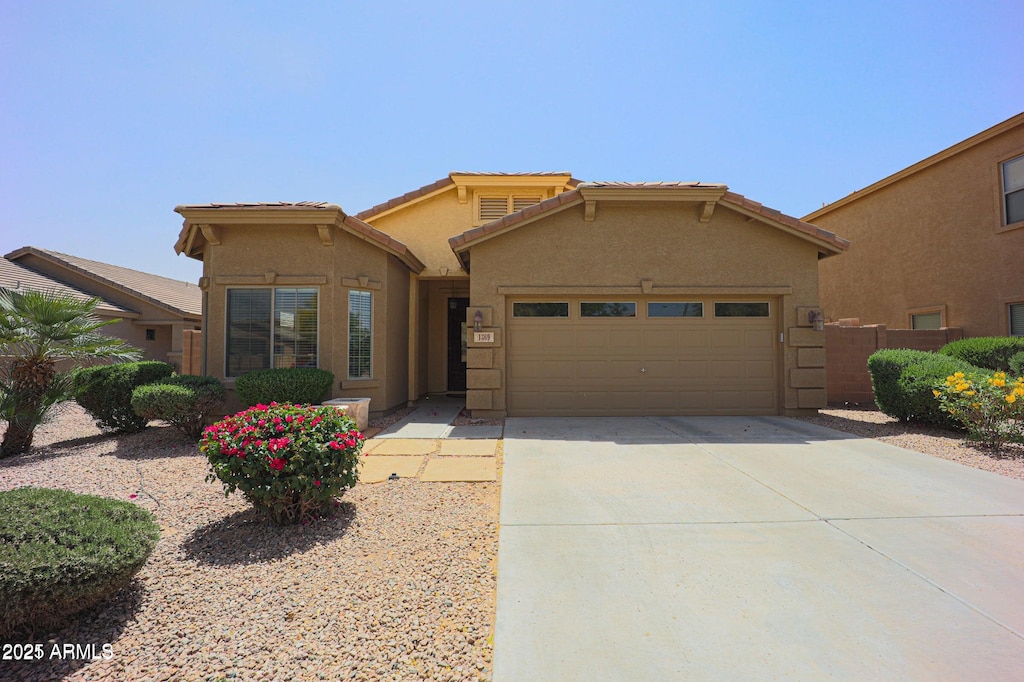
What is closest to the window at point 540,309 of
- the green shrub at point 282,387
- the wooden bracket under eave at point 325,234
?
the wooden bracket under eave at point 325,234

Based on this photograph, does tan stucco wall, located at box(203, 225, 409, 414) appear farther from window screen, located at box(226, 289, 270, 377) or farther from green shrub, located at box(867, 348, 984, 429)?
green shrub, located at box(867, 348, 984, 429)

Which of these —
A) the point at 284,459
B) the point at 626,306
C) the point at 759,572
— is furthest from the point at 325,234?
the point at 759,572

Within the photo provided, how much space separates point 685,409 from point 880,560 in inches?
234

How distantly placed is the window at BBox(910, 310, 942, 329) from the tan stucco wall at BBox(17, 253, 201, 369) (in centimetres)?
2288

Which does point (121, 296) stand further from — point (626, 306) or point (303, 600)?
point (303, 600)

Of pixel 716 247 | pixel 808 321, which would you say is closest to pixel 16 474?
pixel 716 247

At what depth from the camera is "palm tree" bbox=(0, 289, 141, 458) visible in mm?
6594

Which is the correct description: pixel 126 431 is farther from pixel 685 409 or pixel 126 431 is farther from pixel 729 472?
pixel 685 409

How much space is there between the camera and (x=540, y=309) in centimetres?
923

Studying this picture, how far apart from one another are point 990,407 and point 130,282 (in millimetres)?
24979

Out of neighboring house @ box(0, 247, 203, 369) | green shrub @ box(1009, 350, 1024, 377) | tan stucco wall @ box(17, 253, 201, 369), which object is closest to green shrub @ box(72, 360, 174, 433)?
neighboring house @ box(0, 247, 203, 369)

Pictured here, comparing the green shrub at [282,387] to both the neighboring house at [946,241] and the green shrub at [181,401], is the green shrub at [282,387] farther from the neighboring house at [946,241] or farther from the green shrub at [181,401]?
the neighboring house at [946,241]

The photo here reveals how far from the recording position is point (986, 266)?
10930mm

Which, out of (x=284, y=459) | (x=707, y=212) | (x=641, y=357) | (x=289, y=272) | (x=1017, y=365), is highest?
(x=707, y=212)
